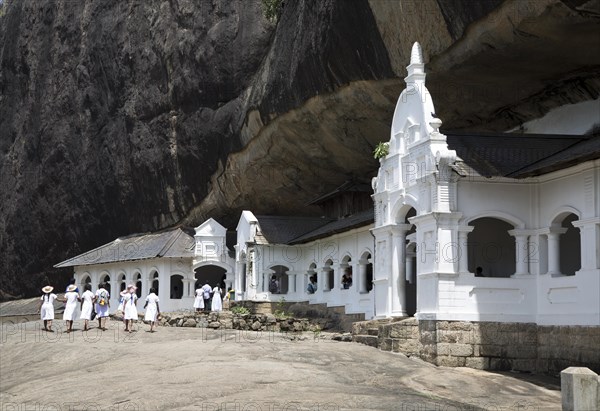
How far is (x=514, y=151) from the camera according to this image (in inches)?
959

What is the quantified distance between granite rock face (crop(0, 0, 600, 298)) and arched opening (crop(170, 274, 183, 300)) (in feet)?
10.2

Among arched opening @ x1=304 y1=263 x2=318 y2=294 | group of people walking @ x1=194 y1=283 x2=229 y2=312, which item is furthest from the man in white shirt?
arched opening @ x1=304 y1=263 x2=318 y2=294

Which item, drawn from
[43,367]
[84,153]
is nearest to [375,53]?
[43,367]

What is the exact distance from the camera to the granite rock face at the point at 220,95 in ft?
88.2

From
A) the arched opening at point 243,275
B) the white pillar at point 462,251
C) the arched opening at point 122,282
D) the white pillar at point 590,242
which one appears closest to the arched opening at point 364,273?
the white pillar at point 462,251

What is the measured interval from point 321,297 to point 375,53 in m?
11.6

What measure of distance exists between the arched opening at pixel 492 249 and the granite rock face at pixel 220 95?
175 inches

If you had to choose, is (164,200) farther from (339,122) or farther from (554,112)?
(554,112)

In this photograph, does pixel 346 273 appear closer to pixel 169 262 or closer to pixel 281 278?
pixel 281 278

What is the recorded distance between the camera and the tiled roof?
33250mm

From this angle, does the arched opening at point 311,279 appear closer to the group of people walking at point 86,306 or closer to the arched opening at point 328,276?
the arched opening at point 328,276

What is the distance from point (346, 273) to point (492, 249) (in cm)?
1050

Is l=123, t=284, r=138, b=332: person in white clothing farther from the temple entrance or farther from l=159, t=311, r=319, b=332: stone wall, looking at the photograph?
the temple entrance

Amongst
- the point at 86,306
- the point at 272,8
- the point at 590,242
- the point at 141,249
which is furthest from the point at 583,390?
the point at 141,249
